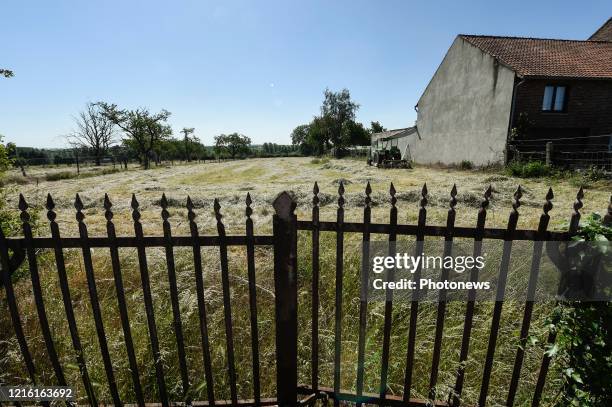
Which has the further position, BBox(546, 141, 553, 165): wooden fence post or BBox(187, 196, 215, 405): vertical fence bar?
BBox(546, 141, 553, 165): wooden fence post

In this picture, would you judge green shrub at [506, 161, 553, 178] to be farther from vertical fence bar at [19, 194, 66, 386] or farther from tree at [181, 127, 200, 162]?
tree at [181, 127, 200, 162]

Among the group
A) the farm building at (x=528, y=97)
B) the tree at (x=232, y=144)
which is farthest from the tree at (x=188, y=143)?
the farm building at (x=528, y=97)

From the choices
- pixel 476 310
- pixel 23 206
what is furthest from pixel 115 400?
pixel 476 310

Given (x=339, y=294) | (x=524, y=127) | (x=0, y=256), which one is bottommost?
(x=339, y=294)

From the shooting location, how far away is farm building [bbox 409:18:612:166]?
15.9 metres

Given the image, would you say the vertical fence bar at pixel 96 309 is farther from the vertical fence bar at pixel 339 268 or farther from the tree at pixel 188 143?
the tree at pixel 188 143

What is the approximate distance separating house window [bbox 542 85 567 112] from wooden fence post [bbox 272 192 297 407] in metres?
19.9

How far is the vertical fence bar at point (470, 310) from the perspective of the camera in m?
1.85

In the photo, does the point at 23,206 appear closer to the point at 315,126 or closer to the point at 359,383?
the point at 359,383

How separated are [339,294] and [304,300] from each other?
4.73 feet

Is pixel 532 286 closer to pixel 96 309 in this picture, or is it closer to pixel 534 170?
pixel 96 309

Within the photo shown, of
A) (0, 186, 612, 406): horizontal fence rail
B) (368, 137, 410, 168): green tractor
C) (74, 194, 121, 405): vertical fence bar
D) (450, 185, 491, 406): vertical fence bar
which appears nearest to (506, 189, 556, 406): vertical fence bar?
(0, 186, 612, 406): horizontal fence rail

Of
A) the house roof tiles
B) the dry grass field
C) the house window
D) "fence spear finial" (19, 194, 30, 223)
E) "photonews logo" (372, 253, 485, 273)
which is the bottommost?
the dry grass field

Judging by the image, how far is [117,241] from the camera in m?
1.96
